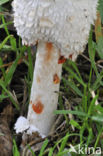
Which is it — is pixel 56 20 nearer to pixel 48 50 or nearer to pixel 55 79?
pixel 48 50

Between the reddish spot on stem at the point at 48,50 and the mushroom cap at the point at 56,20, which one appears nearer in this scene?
the mushroom cap at the point at 56,20

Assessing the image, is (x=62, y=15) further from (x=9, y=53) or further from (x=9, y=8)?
(x=9, y=8)

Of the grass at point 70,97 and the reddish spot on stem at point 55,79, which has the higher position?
the reddish spot on stem at point 55,79

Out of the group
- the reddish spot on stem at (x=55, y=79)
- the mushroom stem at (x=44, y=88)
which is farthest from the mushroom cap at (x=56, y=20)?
the reddish spot on stem at (x=55, y=79)

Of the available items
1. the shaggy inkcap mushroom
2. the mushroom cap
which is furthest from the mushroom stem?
the mushroom cap

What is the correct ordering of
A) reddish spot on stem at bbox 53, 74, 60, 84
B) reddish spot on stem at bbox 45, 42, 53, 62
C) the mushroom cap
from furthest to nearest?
reddish spot on stem at bbox 53, 74, 60, 84
reddish spot on stem at bbox 45, 42, 53, 62
the mushroom cap

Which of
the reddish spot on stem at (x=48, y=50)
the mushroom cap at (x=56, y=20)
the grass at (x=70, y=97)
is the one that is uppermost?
the mushroom cap at (x=56, y=20)

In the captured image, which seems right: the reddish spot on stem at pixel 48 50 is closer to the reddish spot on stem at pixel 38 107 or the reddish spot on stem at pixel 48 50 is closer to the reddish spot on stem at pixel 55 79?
the reddish spot on stem at pixel 55 79

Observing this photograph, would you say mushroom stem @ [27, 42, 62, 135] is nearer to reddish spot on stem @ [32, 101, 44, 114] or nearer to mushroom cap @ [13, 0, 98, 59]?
reddish spot on stem @ [32, 101, 44, 114]
